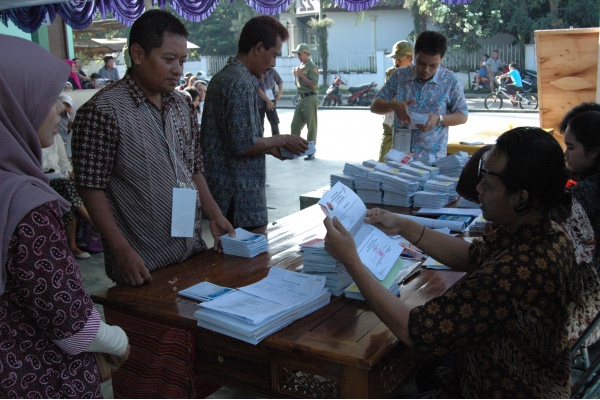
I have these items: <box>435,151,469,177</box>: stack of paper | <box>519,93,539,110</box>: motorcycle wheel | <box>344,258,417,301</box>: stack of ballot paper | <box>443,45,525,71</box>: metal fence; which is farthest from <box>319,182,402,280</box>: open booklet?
<box>443,45,525,71</box>: metal fence

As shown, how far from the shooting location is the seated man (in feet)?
5.03

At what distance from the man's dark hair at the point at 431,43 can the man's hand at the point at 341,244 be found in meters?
2.43

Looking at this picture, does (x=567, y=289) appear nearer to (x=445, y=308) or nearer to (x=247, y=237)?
(x=445, y=308)

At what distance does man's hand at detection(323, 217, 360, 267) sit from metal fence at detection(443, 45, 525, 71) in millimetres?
22117

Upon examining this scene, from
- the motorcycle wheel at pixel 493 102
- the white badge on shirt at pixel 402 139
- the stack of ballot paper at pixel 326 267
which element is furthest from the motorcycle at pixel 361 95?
the stack of ballot paper at pixel 326 267

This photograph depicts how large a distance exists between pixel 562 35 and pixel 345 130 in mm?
7669

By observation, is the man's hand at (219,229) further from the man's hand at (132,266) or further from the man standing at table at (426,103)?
the man standing at table at (426,103)

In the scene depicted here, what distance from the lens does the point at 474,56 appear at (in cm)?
2331

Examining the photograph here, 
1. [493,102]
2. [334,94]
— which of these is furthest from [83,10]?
[493,102]

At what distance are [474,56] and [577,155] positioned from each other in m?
22.0

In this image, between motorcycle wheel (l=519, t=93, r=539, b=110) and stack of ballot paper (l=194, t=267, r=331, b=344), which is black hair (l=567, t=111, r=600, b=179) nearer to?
stack of ballot paper (l=194, t=267, r=331, b=344)

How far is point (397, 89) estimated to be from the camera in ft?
13.8

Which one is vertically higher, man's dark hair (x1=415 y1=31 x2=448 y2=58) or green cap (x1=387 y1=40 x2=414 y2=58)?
green cap (x1=387 y1=40 x2=414 y2=58)

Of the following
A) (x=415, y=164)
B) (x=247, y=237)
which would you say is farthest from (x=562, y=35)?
(x=247, y=237)
